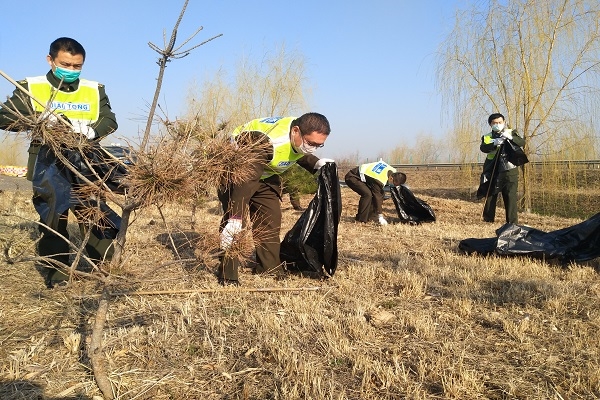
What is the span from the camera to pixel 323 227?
450cm

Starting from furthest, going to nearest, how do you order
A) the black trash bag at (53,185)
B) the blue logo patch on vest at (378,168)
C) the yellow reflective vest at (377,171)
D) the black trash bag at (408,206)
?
the blue logo patch on vest at (378,168) < the yellow reflective vest at (377,171) < the black trash bag at (408,206) < the black trash bag at (53,185)

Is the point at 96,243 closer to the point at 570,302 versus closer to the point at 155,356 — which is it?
the point at 155,356

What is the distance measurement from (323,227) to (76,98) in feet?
7.84

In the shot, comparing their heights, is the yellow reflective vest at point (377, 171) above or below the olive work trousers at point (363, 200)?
above

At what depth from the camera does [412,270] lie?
184 inches

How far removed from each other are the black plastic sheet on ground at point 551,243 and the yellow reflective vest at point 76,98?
13.7ft

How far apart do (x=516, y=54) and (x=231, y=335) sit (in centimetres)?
1123

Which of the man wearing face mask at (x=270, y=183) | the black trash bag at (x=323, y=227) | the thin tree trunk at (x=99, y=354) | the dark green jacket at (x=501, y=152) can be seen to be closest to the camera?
the thin tree trunk at (x=99, y=354)

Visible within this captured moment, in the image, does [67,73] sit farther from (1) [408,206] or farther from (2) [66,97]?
(1) [408,206]

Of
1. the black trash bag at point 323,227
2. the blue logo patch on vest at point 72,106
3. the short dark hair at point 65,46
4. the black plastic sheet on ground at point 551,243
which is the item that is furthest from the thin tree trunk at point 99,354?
the black plastic sheet on ground at point 551,243

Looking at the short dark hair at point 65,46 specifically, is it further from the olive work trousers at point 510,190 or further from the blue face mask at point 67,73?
the olive work trousers at point 510,190

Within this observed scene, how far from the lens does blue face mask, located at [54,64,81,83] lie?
3.68m

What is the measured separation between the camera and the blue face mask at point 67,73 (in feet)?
12.1

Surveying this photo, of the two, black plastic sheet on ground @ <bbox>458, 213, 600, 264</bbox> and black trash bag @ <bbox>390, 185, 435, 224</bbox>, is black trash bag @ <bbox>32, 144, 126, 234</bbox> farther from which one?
black trash bag @ <bbox>390, 185, 435, 224</bbox>
